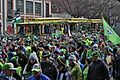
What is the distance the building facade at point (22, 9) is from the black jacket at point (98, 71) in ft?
147

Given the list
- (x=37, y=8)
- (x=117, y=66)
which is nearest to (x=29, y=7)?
(x=37, y=8)

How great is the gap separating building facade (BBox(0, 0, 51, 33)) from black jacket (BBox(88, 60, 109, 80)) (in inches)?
1765

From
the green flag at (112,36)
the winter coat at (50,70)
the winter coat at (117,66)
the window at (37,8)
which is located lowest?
the window at (37,8)

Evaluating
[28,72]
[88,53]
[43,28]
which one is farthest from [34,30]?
[28,72]

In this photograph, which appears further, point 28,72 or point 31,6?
point 31,6

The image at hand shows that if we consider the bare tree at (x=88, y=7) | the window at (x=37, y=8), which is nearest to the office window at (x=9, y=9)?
the window at (x=37, y=8)

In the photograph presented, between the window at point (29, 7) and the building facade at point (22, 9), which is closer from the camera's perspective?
the building facade at point (22, 9)

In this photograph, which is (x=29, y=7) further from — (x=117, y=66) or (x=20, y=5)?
(x=117, y=66)

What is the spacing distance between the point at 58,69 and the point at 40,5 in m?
63.0

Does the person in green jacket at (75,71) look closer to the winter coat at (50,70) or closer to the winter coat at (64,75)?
the winter coat at (64,75)

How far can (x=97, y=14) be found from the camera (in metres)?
72.9

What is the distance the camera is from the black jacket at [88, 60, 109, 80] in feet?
33.5

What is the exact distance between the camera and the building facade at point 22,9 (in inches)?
2271

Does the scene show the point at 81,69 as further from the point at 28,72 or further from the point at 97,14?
the point at 97,14
